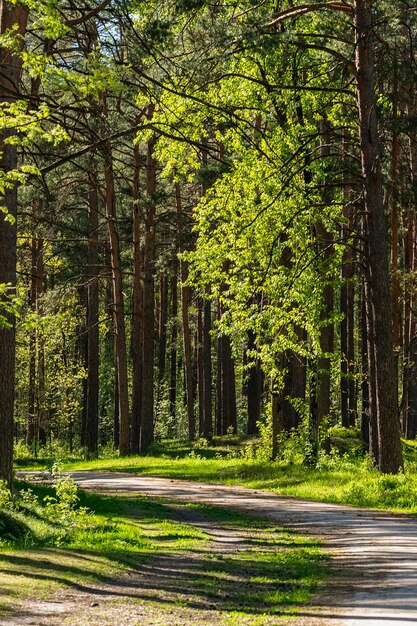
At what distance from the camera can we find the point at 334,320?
23422 mm

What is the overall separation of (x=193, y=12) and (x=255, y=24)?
155 centimetres

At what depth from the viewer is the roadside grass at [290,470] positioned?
59.2ft

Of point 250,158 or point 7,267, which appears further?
point 250,158

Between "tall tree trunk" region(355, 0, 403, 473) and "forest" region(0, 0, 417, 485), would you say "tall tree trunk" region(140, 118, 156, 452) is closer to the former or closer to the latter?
"forest" region(0, 0, 417, 485)

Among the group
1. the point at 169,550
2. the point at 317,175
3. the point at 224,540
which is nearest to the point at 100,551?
the point at 169,550

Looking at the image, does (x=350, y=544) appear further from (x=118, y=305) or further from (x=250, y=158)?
(x=118, y=305)

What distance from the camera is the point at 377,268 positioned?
19062mm

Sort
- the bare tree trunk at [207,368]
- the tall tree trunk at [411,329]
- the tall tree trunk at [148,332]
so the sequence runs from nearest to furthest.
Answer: the tall tree trunk at [411,329]
the tall tree trunk at [148,332]
the bare tree trunk at [207,368]

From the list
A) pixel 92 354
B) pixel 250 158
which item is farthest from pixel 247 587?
pixel 92 354

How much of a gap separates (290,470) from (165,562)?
13005 millimetres

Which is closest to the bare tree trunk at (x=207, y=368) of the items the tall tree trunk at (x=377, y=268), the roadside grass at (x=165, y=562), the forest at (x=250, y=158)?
the forest at (x=250, y=158)

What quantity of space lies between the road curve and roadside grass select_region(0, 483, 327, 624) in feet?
1.31

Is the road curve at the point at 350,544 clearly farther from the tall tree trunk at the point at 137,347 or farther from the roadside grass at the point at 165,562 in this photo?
the tall tree trunk at the point at 137,347

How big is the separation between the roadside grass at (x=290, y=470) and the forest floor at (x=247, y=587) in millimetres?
2551
